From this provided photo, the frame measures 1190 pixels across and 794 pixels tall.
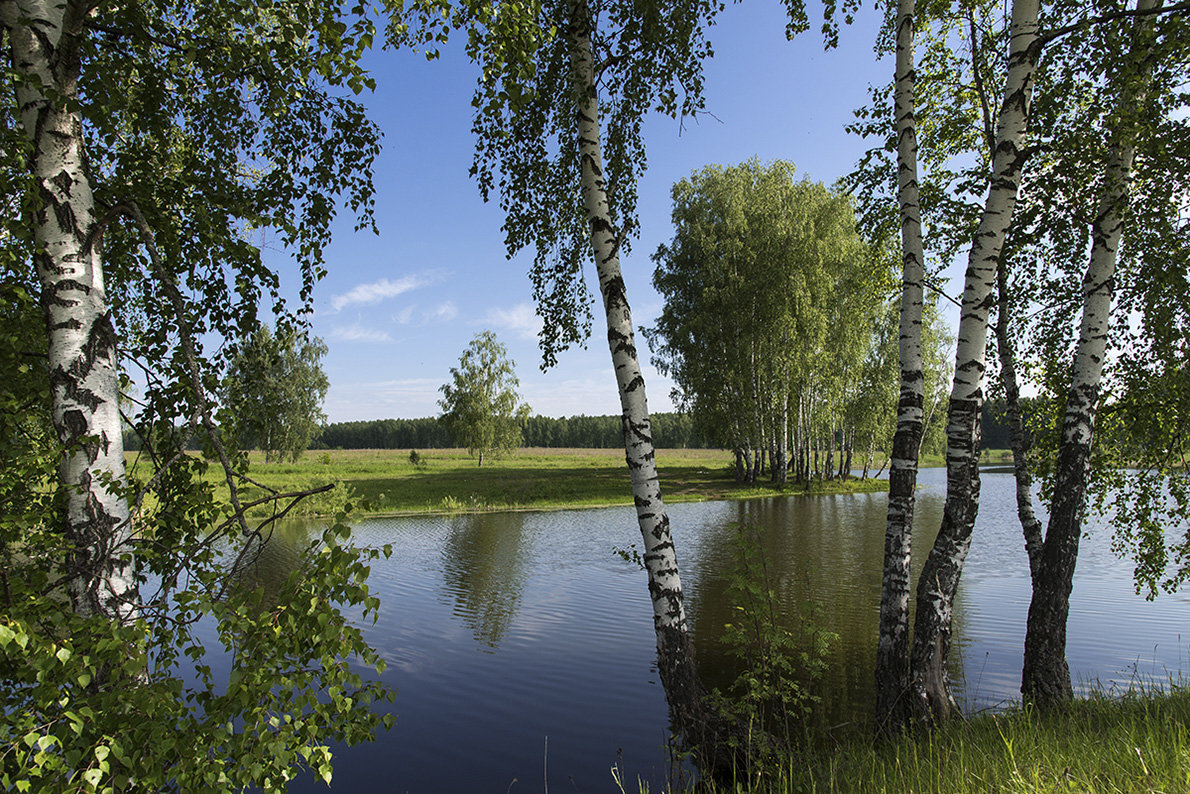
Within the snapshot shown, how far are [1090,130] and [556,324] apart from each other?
6050 millimetres

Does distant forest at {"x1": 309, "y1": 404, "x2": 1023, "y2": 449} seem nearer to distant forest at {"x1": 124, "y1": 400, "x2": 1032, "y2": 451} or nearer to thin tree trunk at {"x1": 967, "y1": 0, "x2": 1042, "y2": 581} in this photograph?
distant forest at {"x1": 124, "y1": 400, "x2": 1032, "y2": 451}

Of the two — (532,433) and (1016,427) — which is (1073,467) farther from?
(532,433)

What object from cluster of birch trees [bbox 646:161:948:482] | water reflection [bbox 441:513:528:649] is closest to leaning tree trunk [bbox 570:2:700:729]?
water reflection [bbox 441:513:528:649]

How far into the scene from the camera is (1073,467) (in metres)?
5.93

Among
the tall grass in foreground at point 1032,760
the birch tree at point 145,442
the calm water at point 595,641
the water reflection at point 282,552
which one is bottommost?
the water reflection at point 282,552

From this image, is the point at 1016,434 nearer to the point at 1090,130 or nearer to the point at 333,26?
the point at 1090,130

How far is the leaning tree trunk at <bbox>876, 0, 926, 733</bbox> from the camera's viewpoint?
19.0ft

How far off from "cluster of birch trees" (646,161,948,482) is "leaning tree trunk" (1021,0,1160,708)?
2343 centimetres

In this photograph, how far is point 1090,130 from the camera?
661 centimetres

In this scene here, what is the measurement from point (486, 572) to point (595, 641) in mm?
6318

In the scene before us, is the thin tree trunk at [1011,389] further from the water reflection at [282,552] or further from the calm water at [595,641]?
the water reflection at [282,552]

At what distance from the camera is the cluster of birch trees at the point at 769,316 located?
96.5 ft

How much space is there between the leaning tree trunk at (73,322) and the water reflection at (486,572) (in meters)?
8.09

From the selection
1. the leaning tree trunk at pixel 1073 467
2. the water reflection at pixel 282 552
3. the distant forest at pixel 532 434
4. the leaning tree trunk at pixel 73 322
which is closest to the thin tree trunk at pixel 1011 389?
the leaning tree trunk at pixel 1073 467
